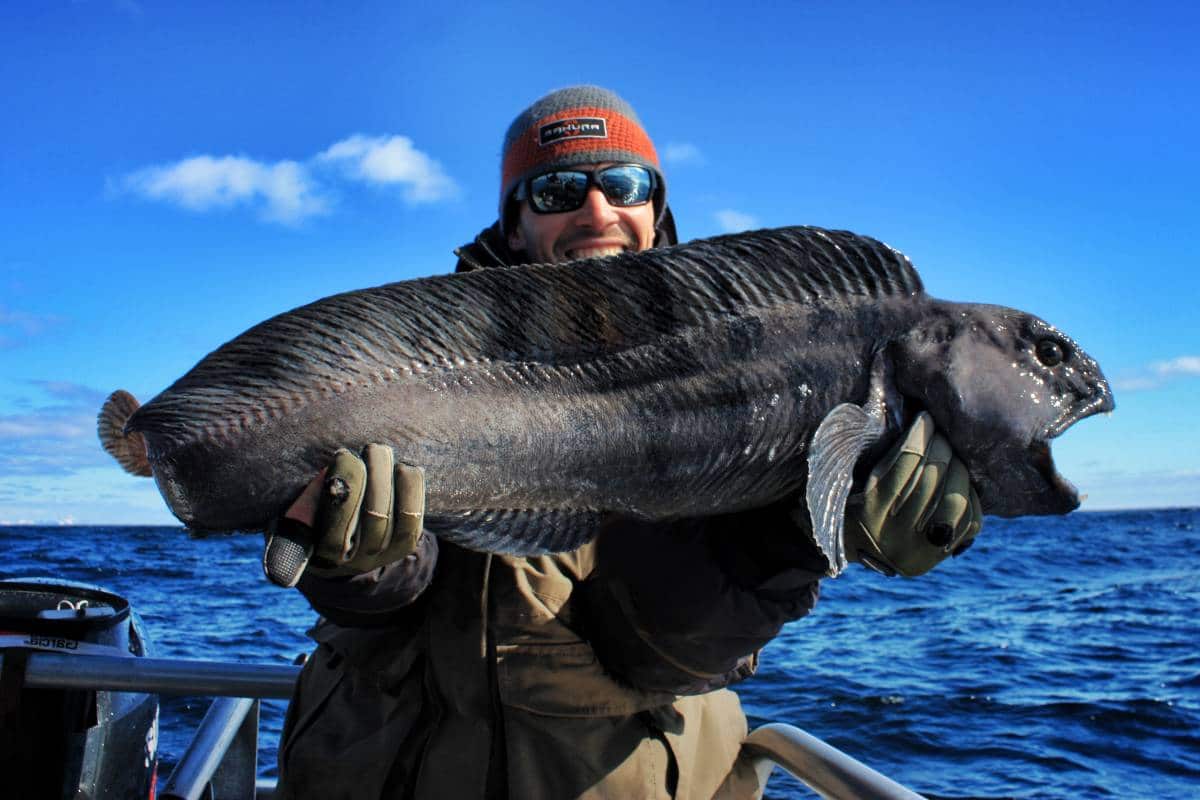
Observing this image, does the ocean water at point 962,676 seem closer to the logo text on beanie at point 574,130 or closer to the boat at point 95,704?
the boat at point 95,704

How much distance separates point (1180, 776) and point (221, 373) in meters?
10.2

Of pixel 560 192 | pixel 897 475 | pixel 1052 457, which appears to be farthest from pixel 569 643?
pixel 560 192

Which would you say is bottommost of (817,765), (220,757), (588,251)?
(220,757)

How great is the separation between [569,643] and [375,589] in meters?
0.69

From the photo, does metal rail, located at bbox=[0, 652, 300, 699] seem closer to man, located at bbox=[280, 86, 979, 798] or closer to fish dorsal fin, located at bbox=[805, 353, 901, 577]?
man, located at bbox=[280, 86, 979, 798]

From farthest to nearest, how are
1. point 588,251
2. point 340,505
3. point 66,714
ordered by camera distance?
point 588,251
point 66,714
point 340,505

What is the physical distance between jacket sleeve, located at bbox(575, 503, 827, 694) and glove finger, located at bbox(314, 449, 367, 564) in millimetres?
946

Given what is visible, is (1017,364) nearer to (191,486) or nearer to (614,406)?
(614,406)

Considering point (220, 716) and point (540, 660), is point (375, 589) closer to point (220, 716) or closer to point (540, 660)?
point (540, 660)

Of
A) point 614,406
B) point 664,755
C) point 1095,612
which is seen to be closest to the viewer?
point 614,406

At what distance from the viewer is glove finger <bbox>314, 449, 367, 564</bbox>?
2420 mm

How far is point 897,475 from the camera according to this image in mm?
2822

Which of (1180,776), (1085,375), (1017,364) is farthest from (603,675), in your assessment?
(1180,776)

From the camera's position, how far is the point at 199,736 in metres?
4.10
